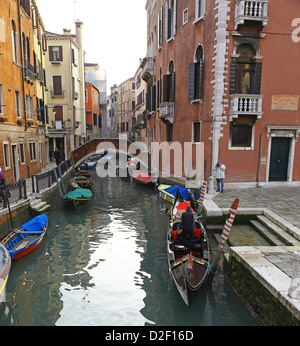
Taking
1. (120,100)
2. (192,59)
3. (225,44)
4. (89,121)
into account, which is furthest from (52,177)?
(120,100)

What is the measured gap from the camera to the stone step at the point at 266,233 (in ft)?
21.8

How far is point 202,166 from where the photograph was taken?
40.6 ft

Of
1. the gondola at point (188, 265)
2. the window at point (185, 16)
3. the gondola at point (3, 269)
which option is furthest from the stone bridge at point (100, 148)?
the gondola at point (3, 269)

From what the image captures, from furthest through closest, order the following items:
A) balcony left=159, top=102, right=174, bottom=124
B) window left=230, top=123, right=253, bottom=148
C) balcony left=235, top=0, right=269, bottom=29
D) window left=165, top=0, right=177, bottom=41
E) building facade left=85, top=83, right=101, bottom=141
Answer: building facade left=85, top=83, right=101, bottom=141
balcony left=159, top=102, right=174, bottom=124
window left=165, top=0, right=177, bottom=41
window left=230, top=123, right=253, bottom=148
balcony left=235, top=0, right=269, bottom=29

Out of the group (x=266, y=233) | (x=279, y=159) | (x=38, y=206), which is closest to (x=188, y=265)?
(x=266, y=233)

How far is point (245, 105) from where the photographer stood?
36.4 feet

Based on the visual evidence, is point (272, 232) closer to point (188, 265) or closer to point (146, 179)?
point (188, 265)

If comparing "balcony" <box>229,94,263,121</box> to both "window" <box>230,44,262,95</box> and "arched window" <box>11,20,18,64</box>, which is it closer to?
"window" <box>230,44,262,95</box>

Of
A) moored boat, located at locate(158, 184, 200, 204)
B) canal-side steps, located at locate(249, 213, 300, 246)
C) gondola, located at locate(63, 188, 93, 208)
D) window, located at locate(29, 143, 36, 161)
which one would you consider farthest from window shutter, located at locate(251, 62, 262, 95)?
window, located at locate(29, 143, 36, 161)

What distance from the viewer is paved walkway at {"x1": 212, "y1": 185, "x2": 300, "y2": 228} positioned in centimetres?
823

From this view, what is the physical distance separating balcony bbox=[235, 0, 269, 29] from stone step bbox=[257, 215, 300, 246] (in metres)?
7.60

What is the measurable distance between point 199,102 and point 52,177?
797cm
